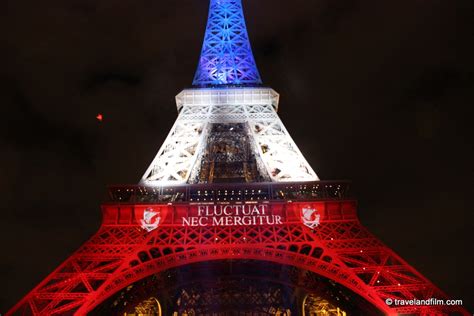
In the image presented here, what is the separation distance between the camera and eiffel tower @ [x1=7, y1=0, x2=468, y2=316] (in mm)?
12953

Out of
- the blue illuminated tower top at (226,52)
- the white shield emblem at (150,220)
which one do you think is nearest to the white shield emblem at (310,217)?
the white shield emblem at (150,220)

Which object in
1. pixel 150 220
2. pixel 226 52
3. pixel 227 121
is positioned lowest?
pixel 150 220

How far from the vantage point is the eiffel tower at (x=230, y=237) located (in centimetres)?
1295

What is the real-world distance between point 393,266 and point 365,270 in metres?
0.89

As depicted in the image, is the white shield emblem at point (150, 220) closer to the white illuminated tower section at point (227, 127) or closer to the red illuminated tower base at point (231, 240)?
the red illuminated tower base at point (231, 240)

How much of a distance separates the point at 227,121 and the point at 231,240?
26.3 feet

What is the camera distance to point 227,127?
23719 millimetres

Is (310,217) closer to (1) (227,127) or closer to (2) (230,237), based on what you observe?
A: (2) (230,237)

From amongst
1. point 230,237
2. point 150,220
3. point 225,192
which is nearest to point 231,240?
point 230,237

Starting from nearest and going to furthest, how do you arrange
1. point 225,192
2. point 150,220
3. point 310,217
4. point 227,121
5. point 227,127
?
point 150,220 < point 310,217 < point 225,192 < point 227,121 < point 227,127

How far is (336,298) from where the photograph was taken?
17328 mm

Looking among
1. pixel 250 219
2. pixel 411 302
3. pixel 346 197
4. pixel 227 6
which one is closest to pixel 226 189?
pixel 250 219

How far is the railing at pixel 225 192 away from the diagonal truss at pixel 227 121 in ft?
1.99

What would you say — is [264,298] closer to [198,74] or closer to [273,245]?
[273,245]
